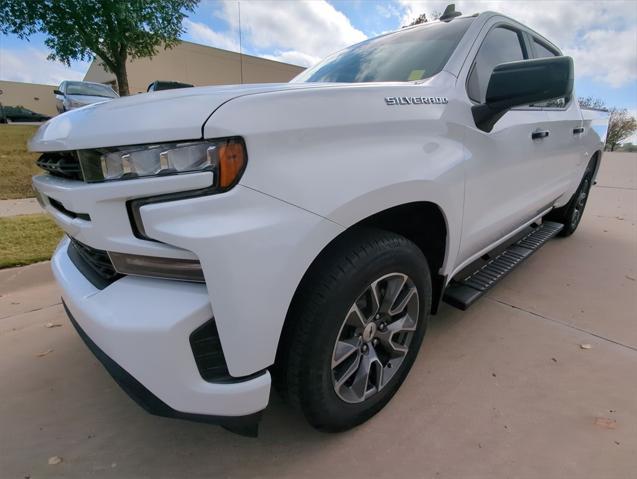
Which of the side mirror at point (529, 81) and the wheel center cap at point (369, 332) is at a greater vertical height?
the side mirror at point (529, 81)

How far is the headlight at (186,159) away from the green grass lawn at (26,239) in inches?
130

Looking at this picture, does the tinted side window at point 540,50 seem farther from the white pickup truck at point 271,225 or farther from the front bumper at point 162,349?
the front bumper at point 162,349

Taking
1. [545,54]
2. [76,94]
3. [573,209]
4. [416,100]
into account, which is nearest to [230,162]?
[416,100]

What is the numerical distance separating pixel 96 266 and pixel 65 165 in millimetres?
402

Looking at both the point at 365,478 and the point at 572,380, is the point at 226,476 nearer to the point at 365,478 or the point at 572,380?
the point at 365,478

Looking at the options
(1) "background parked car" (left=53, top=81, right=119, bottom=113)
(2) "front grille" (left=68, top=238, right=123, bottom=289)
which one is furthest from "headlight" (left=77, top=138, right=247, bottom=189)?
(1) "background parked car" (left=53, top=81, right=119, bottom=113)

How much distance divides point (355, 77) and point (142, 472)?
2327 mm

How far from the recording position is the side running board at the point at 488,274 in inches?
87.7

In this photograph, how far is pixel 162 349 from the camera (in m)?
1.10

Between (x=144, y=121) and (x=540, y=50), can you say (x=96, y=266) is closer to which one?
(x=144, y=121)

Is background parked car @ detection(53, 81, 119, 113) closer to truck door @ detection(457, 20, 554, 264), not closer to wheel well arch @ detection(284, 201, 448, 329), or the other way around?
truck door @ detection(457, 20, 554, 264)

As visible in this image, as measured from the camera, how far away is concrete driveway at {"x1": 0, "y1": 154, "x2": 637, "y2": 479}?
60.3 inches

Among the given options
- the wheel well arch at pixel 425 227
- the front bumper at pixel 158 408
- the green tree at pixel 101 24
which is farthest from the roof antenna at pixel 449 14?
the green tree at pixel 101 24

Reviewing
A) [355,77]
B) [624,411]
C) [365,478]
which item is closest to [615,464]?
[624,411]
